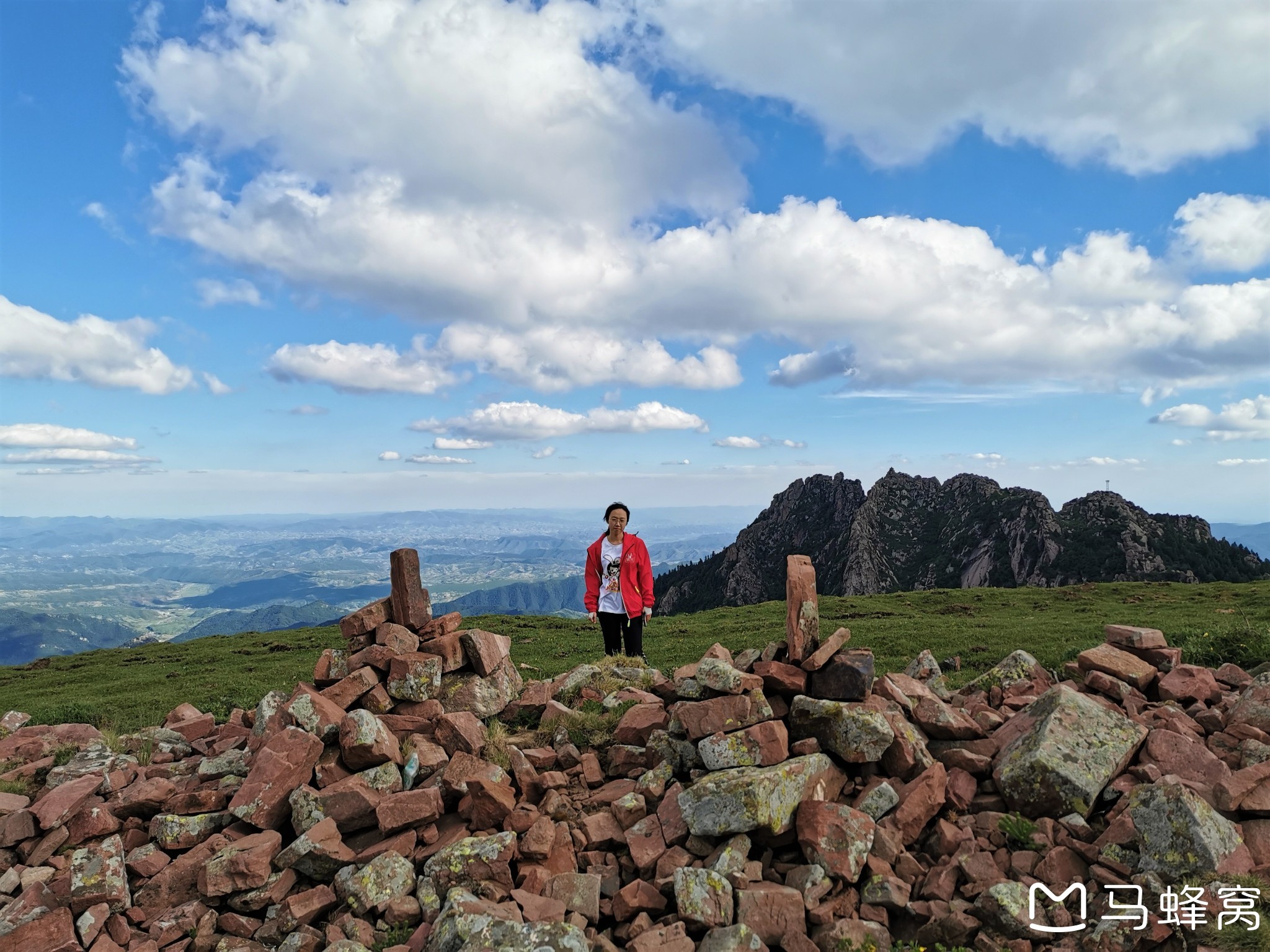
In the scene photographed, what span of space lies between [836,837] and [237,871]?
838cm

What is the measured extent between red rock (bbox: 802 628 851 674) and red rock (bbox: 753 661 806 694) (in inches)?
7.8

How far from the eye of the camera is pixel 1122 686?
40.5ft

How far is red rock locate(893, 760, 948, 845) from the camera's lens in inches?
370

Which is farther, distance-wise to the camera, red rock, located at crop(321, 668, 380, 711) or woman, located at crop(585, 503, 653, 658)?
woman, located at crop(585, 503, 653, 658)

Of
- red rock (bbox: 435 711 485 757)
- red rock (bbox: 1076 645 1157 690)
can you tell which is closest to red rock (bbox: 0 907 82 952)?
red rock (bbox: 435 711 485 757)

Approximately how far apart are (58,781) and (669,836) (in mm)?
12078

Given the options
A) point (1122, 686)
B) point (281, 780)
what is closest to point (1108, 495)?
point (1122, 686)

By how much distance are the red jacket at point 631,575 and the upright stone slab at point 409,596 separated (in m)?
4.27

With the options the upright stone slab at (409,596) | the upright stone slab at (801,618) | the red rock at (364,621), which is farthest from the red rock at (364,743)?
the upright stone slab at (801,618)

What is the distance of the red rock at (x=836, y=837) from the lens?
866cm

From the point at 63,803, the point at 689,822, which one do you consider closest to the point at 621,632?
the point at 689,822

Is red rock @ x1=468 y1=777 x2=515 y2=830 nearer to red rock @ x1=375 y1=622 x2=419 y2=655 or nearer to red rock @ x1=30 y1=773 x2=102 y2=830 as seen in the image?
red rock @ x1=375 y1=622 x2=419 y2=655

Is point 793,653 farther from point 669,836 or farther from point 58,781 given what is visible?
point 58,781

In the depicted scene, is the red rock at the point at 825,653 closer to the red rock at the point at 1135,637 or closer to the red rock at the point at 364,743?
the red rock at the point at 1135,637
